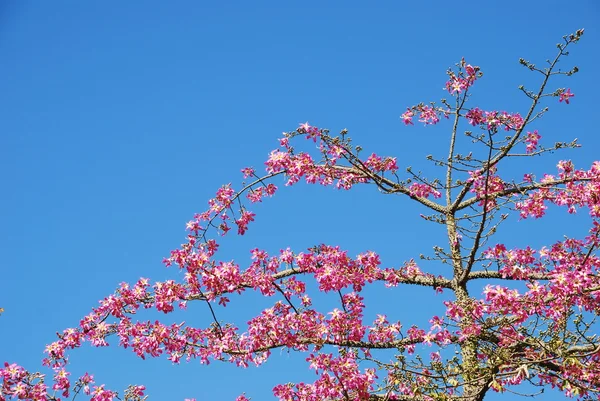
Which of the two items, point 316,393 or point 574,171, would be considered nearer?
point 316,393

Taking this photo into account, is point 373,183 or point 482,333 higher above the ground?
point 373,183

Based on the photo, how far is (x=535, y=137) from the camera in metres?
10.6

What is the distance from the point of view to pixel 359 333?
30.3ft

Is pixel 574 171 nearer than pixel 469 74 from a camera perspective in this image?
Yes

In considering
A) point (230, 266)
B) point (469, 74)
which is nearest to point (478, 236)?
point (469, 74)

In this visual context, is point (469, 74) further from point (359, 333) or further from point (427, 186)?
point (359, 333)

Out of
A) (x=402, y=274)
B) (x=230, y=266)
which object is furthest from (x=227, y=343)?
(x=402, y=274)

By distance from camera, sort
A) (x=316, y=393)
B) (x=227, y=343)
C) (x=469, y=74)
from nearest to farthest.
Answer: (x=316, y=393), (x=227, y=343), (x=469, y=74)

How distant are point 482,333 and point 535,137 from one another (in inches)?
159

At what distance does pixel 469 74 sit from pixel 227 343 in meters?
5.60

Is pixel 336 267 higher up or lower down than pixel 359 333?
higher up

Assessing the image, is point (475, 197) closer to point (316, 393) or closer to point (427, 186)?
point (427, 186)

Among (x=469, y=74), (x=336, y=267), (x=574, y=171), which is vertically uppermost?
(x=469, y=74)

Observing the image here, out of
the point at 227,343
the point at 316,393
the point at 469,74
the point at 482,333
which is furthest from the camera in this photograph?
the point at 469,74
